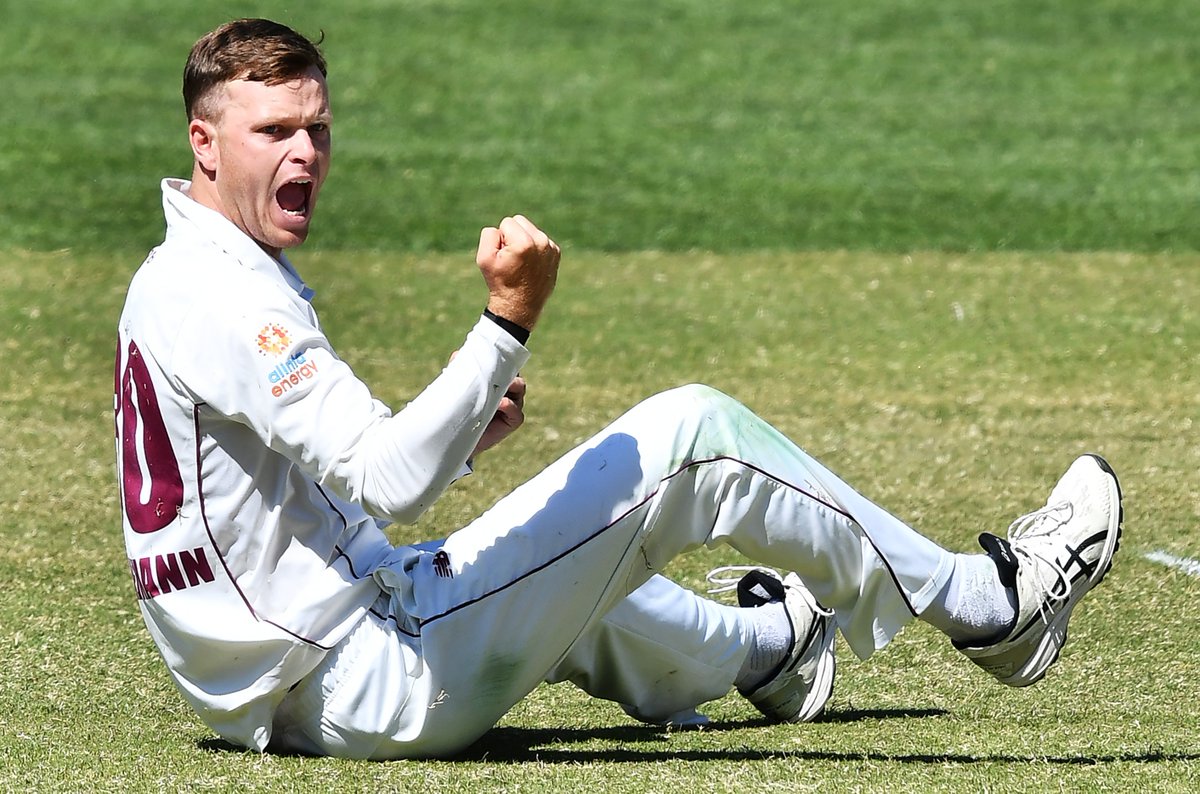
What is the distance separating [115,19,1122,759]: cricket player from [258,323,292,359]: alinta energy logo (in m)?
0.03

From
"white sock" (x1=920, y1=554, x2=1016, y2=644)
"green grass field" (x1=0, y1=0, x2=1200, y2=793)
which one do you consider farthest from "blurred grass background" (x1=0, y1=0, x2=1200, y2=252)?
"white sock" (x1=920, y1=554, x2=1016, y2=644)

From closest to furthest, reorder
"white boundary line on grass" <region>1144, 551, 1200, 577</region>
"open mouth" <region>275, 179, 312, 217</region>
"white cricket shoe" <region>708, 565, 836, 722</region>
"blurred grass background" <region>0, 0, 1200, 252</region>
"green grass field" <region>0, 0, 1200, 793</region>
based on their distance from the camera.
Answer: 1. "open mouth" <region>275, 179, 312, 217</region>
2. "green grass field" <region>0, 0, 1200, 793</region>
3. "white cricket shoe" <region>708, 565, 836, 722</region>
4. "white boundary line on grass" <region>1144, 551, 1200, 577</region>
5. "blurred grass background" <region>0, 0, 1200, 252</region>

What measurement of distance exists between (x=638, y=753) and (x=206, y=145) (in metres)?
1.43

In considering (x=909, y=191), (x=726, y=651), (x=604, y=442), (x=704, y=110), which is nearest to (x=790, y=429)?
(x=726, y=651)

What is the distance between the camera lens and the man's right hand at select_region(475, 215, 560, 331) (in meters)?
3.08

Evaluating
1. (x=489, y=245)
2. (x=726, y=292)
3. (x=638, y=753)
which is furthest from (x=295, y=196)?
(x=726, y=292)

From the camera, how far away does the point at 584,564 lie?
338 centimetres

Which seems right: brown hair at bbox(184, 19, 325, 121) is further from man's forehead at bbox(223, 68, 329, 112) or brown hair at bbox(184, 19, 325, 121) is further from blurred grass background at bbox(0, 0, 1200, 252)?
blurred grass background at bbox(0, 0, 1200, 252)

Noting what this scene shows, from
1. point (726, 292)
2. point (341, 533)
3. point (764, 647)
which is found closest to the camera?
point (341, 533)

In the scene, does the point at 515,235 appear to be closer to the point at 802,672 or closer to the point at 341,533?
the point at 341,533

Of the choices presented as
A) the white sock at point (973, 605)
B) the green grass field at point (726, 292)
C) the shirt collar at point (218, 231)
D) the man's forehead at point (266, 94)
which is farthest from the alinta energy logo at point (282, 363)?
the white sock at point (973, 605)

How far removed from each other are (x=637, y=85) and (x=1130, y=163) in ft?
12.3

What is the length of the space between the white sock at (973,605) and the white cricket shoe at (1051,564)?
0.9 inches

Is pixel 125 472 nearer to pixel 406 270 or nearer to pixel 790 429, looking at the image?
pixel 790 429
